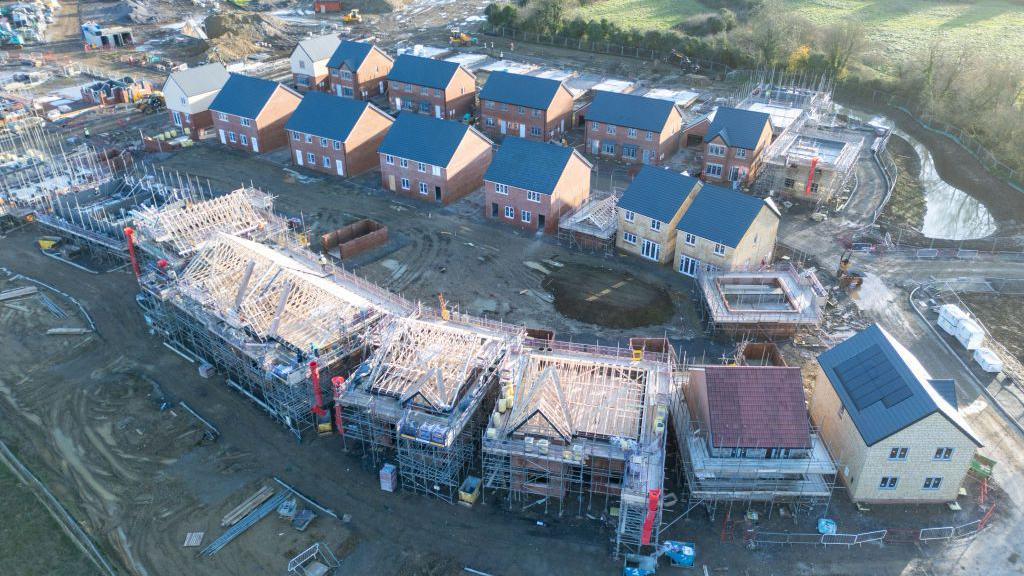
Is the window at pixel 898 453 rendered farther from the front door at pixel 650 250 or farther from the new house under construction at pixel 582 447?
the front door at pixel 650 250

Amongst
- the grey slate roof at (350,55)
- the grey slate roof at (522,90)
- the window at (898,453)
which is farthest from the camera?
the grey slate roof at (350,55)

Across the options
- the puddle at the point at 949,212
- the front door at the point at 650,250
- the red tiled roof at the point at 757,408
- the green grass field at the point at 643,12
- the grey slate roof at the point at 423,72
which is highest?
the green grass field at the point at 643,12

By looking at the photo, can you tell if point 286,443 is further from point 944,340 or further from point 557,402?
point 944,340

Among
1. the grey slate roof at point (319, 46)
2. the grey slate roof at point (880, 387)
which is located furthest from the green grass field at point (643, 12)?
the grey slate roof at point (880, 387)

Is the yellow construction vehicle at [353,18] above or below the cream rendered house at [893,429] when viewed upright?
above

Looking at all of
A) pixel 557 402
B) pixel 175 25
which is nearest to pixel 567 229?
pixel 557 402

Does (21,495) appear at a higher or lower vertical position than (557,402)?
lower

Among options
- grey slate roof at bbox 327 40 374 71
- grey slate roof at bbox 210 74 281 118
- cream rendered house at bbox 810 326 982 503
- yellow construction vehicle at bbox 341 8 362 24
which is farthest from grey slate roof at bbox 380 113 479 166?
yellow construction vehicle at bbox 341 8 362 24
